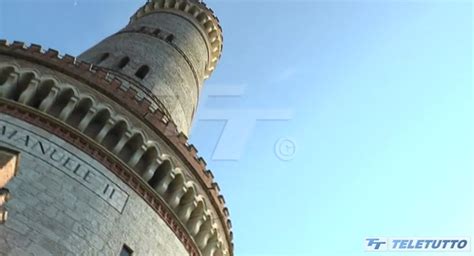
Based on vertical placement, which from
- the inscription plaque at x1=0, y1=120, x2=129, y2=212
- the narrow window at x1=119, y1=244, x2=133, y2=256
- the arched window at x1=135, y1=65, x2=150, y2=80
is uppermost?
the arched window at x1=135, y1=65, x2=150, y2=80

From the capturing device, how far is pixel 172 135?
49.2ft

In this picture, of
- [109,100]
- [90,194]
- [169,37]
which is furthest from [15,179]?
[169,37]

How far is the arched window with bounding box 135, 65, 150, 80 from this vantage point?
1914cm

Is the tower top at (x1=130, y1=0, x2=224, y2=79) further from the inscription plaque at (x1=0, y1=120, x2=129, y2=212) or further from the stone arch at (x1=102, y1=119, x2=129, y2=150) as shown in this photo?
the inscription plaque at (x1=0, y1=120, x2=129, y2=212)

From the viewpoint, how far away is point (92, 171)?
12.9 metres

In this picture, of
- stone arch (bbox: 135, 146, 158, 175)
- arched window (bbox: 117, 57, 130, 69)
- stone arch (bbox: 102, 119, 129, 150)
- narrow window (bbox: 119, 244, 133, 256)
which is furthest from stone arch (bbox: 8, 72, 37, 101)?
arched window (bbox: 117, 57, 130, 69)

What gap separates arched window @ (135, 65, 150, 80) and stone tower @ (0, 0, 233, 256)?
3.78 m

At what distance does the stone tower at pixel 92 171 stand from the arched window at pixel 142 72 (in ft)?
12.4

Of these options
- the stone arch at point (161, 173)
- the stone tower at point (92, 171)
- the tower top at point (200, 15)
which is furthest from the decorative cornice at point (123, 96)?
the tower top at point (200, 15)

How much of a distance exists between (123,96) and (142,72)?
176 inches

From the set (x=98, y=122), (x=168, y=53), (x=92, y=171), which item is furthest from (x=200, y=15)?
(x=92, y=171)

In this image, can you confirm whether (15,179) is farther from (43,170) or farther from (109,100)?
(109,100)

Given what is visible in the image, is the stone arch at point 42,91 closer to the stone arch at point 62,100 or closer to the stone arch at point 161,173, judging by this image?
the stone arch at point 62,100

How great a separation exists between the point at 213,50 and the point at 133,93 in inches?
398
